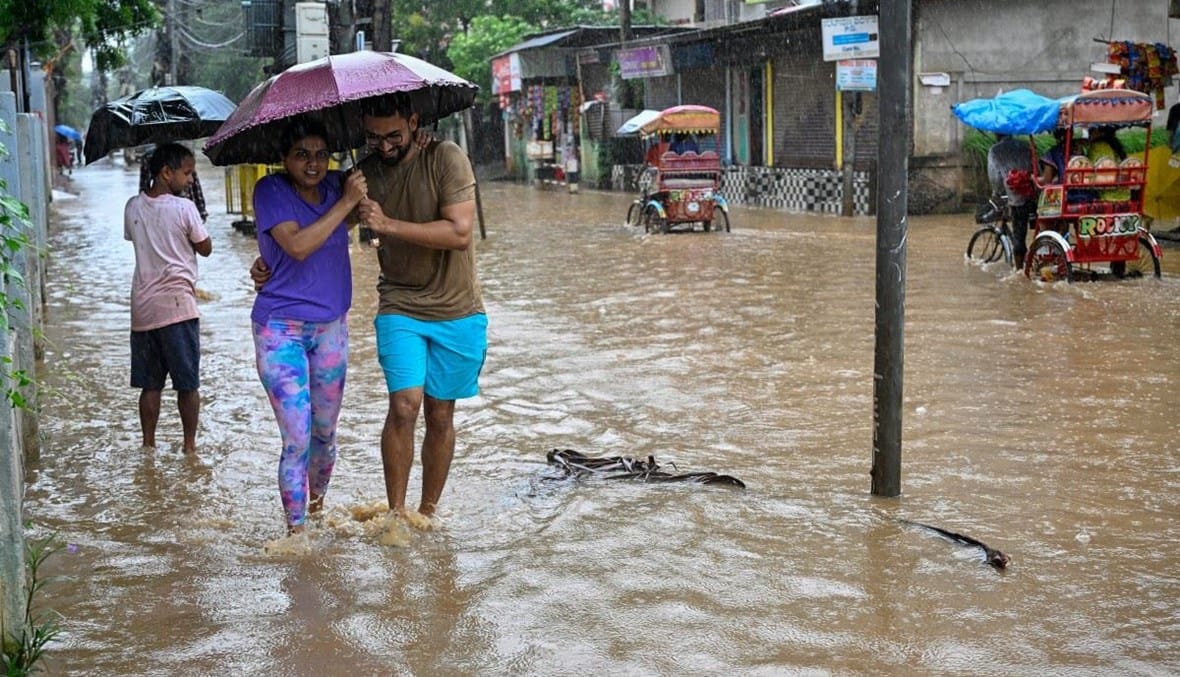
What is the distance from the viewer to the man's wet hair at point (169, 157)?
6789 millimetres

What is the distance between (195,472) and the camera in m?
6.86

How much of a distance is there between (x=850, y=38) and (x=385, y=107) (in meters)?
17.0

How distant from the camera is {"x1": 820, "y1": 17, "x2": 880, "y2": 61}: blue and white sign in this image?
21.0m

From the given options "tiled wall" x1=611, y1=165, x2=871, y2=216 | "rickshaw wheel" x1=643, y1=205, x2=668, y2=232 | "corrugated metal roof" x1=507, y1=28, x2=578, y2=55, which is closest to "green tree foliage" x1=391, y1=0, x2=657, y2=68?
"corrugated metal roof" x1=507, y1=28, x2=578, y2=55

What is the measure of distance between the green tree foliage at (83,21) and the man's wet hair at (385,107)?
7950 mm

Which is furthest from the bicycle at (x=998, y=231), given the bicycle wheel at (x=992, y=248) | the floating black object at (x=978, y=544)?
the floating black object at (x=978, y=544)

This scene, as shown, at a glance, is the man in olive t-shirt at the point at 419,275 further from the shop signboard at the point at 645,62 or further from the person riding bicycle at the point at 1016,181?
the shop signboard at the point at 645,62

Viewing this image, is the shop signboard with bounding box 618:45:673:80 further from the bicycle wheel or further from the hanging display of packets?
the bicycle wheel

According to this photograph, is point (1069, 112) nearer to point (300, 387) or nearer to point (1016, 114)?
point (1016, 114)

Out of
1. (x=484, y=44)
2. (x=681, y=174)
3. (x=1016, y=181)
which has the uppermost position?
(x=484, y=44)

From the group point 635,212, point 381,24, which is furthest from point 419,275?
point 635,212

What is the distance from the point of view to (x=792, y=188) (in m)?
25.0

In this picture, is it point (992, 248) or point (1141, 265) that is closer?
point (1141, 265)

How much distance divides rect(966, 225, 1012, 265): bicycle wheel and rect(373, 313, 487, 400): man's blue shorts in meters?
9.72
